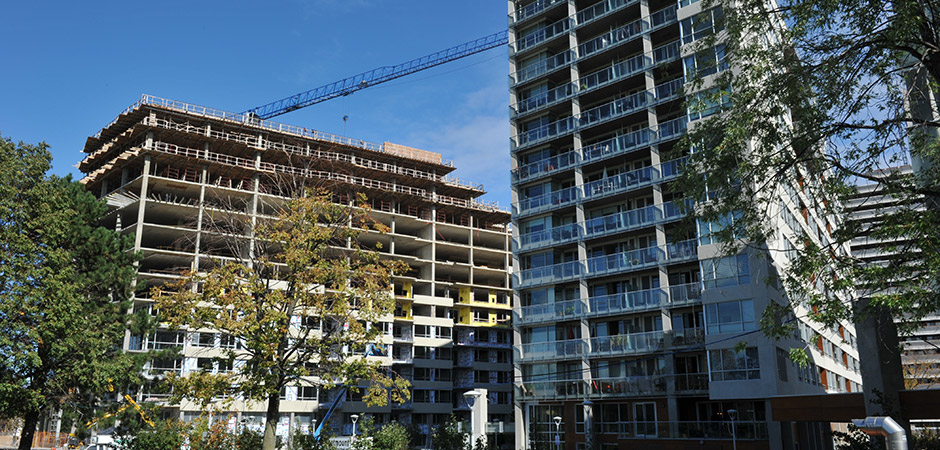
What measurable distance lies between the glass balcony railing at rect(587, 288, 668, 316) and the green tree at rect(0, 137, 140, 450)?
29.4 metres

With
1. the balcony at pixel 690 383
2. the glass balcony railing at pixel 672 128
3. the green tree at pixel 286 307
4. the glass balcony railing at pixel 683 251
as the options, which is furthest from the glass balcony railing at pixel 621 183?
the green tree at pixel 286 307

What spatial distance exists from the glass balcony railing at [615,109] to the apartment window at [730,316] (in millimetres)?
16152

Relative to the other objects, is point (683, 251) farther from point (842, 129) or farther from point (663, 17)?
point (842, 129)

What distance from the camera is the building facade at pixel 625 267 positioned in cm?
4034

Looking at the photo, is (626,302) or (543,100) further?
(543,100)

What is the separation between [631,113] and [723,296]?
16.1m

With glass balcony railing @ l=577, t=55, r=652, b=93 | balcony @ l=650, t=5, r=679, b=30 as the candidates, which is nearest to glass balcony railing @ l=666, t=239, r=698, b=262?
glass balcony railing @ l=577, t=55, r=652, b=93

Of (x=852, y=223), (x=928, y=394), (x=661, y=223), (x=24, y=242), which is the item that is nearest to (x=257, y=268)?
(x=24, y=242)

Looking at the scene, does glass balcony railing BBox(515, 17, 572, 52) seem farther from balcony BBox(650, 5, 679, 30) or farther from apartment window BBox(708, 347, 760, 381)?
apartment window BBox(708, 347, 760, 381)

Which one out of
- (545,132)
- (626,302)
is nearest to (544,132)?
(545,132)

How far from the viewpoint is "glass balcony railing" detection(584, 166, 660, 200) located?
49.0 metres

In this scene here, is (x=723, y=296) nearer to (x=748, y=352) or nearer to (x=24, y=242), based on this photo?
(x=748, y=352)

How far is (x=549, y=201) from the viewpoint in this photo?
5453 cm

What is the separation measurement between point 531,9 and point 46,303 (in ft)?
138
